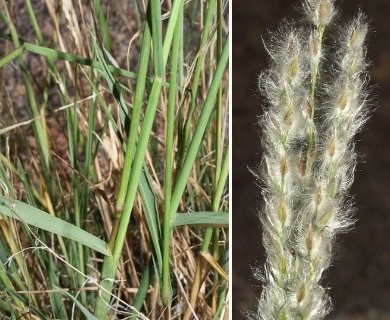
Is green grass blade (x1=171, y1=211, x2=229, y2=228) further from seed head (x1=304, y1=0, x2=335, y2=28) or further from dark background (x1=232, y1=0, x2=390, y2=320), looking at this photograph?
dark background (x1=232, y1=0, x2=390, y2=320)

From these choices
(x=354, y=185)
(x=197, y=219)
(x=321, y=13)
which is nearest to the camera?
(x=321, y=13)

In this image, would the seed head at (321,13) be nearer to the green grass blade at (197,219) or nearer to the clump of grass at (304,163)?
the clump of grass at (304,163)

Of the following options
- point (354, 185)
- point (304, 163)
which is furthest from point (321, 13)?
point (354, 185)

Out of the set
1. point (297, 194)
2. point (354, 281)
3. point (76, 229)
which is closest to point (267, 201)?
point (297, 194)

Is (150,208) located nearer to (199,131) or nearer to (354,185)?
(199,131)

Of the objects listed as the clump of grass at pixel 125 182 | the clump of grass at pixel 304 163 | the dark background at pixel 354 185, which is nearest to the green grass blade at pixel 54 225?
the clump of grass at pixel 125 182

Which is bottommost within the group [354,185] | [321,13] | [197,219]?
[354,185]
